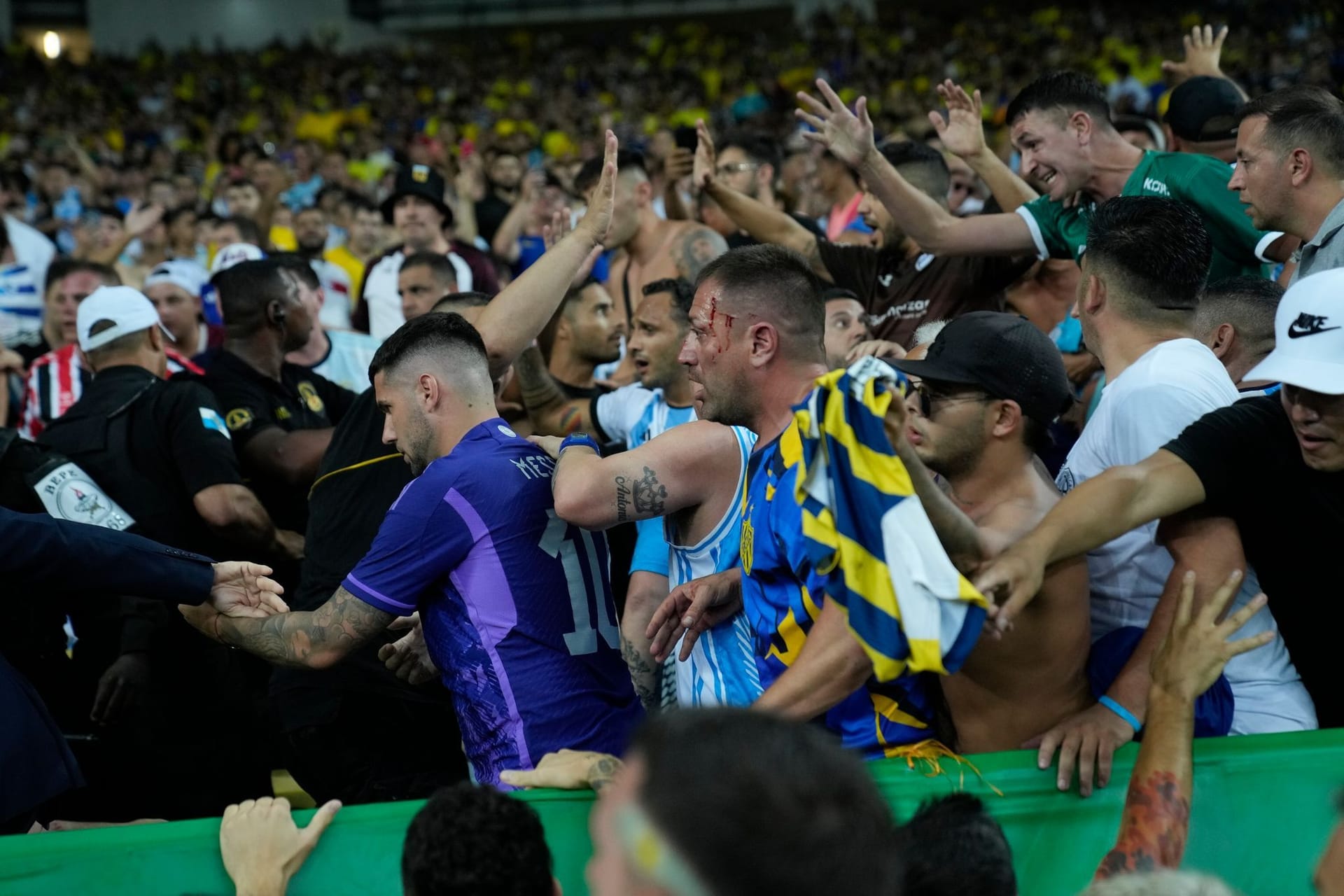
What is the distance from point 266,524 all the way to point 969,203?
21.0 ft

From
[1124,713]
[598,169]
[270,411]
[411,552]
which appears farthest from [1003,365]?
[598,169]

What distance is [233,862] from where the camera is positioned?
2.65 m

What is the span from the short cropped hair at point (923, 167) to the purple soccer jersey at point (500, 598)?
300cm

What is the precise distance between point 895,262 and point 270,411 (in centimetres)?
280

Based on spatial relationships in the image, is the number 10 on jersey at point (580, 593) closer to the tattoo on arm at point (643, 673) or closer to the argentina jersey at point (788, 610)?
the tattoo on arm at point (643, 673)

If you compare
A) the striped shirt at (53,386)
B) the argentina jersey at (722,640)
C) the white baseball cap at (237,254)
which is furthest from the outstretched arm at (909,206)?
the white baseball cap at (237,254)

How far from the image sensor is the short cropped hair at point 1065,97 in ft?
15.5

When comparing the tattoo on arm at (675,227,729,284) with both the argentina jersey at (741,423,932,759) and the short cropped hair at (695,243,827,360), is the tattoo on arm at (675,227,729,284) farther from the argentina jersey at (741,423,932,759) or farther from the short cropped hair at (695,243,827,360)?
the argentina jersey at (741,423,932,759)

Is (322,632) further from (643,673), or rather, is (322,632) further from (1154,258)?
(1154,258)

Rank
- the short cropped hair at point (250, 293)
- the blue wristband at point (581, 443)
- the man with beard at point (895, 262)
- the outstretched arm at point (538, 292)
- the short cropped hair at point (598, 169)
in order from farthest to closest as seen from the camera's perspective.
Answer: the short cropped hair at point (598, 169), the short cropped hair at point (250, 293), the man with beard at point (895, 262), the outstretched arm at point (538, 292), the blue wristband at point (581, 443)

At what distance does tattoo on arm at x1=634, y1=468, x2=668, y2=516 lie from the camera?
3.19 metres

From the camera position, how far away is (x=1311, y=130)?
3877 millimetres

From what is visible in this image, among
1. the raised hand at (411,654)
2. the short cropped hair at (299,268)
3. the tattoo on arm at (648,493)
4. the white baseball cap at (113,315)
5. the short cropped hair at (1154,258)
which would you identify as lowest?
the raised hand at (411,654)

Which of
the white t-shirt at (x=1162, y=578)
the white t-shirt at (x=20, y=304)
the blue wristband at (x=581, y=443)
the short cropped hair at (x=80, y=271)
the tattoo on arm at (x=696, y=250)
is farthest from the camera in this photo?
the white t-shirt at (x=20, y=304)
